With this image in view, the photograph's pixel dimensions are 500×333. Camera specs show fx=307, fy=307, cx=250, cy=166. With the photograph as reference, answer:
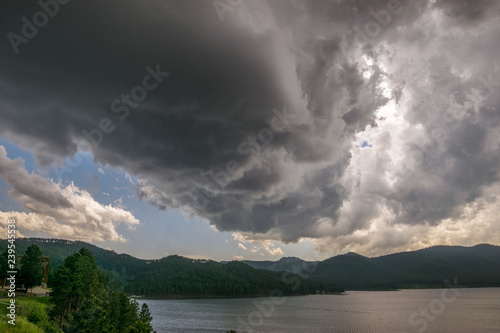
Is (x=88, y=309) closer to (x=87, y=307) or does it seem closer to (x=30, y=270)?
(x=87, y=307)

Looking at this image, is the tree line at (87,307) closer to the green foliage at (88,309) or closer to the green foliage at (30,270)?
the green foliage at (88,309)

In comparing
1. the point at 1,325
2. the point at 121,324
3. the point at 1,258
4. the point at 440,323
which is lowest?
the point at 440,323

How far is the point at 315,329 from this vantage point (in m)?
125

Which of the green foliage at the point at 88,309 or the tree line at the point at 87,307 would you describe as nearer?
the green foliage at the point at 88,309

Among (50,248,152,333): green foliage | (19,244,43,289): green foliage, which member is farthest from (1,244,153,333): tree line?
(19,244,43,289): green foliage

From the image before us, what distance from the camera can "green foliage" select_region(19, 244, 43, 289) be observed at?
296 ft

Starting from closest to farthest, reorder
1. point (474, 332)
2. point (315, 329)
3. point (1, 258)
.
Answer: point (1, 258), point (474, 332), point (315, 329)

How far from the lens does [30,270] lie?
90875mm

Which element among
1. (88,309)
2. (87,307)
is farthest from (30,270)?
(88,309)

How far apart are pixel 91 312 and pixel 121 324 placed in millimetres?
7256

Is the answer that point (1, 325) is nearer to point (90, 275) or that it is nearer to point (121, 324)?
point (121, 324)

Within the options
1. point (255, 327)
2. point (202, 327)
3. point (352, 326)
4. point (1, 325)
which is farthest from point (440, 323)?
point (1, 325)

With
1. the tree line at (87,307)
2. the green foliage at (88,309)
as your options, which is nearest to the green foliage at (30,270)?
the tree line at (87,307)

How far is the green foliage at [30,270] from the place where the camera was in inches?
3551
